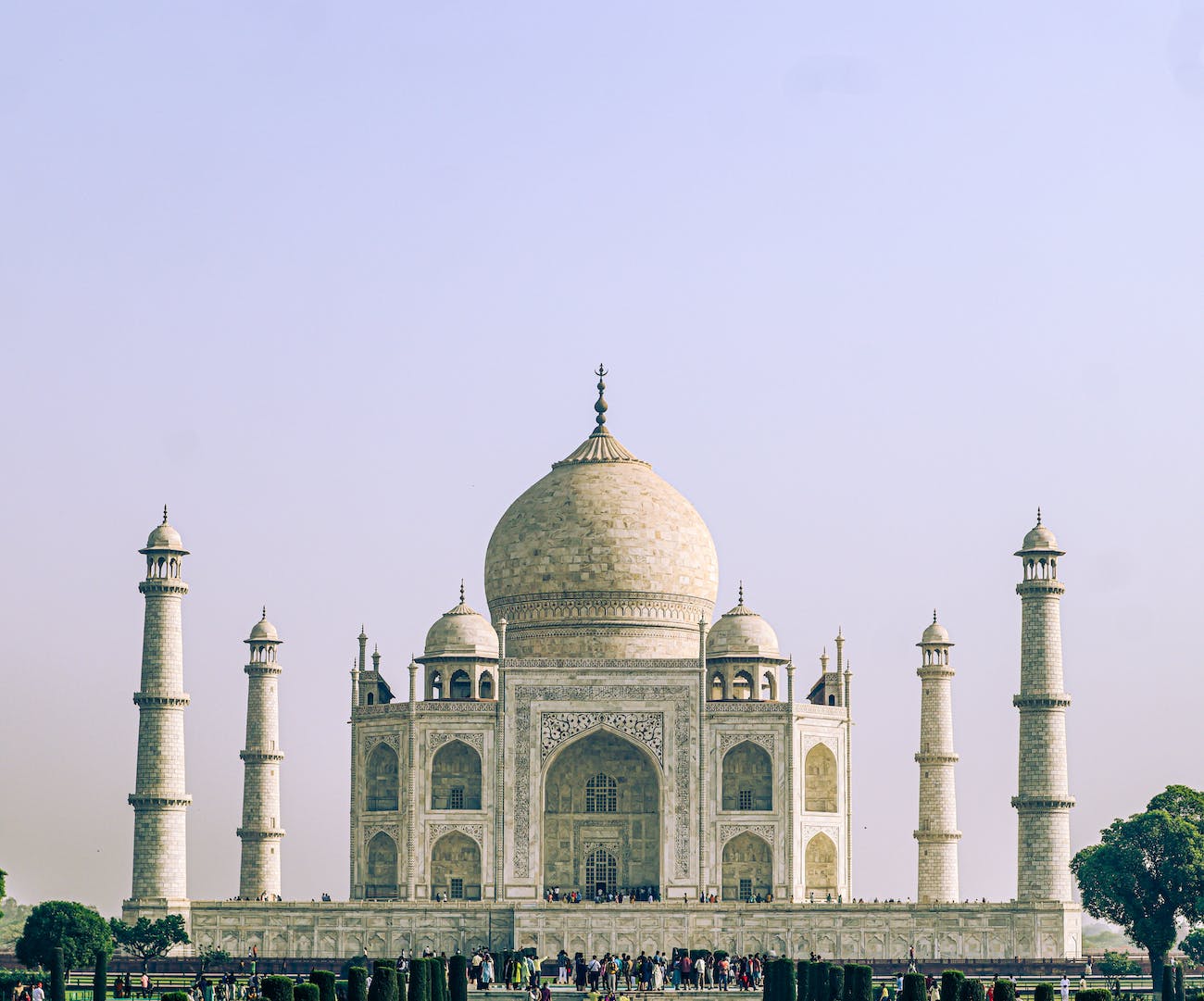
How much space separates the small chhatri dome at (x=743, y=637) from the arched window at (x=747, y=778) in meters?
2.19

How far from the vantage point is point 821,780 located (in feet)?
172

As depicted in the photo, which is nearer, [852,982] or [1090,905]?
[852,982]

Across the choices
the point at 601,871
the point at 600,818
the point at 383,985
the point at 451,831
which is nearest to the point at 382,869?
the point at 451,831

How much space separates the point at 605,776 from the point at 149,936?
35.2 ft

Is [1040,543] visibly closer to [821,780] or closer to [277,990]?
[821,780]

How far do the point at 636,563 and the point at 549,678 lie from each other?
13.5 feet

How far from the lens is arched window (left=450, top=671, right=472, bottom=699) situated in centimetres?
5291

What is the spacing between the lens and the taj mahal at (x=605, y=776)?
47344 mm

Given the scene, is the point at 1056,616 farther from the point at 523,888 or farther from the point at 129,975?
the point at 129,975

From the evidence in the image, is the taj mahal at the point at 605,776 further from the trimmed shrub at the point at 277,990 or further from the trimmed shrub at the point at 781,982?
the trimmed shrub at the point at 277,990

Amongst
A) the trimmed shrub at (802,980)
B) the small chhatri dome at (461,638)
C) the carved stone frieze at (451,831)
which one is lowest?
the trimmed shrub at (802,980)

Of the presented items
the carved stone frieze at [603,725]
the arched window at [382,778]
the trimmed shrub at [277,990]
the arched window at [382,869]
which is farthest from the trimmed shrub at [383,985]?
the arched window at [382,778]

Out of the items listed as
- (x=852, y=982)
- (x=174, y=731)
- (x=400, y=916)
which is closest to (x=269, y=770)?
(x=174, y=731)

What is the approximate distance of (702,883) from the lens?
165ft
